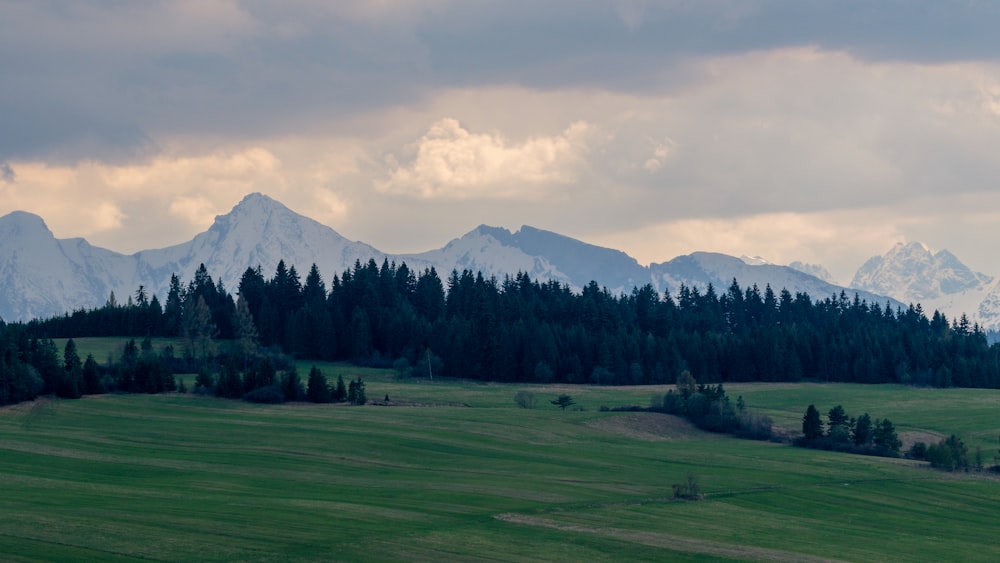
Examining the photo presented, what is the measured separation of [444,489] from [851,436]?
63.1 meters

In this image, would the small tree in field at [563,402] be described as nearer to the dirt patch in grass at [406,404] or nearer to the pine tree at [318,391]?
the dirt patch in grass at [406,404]

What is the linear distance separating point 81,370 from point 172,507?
75.8m

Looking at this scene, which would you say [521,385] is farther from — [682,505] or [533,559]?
[533,559]

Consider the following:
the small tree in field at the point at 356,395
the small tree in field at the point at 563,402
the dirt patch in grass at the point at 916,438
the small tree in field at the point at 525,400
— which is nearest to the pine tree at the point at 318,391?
the small tree in field at the point at 356,395

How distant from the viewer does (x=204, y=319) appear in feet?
626

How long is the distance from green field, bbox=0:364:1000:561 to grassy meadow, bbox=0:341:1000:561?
24 centimetres

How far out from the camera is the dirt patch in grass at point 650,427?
131750 millimetres

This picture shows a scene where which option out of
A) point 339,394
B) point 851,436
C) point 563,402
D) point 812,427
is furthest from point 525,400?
point 851,436

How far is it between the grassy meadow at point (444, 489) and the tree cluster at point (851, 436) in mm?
7283

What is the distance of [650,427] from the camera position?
137 meters

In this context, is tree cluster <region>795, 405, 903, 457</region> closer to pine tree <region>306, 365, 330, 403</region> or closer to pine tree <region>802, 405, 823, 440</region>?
pine tree <region>802, 405, 823, 440</region>

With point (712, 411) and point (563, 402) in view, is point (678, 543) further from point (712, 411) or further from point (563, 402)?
point (563, 402)

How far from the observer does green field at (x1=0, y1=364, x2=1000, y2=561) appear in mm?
62062

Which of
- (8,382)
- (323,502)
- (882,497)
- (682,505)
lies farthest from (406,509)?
(8,382)
